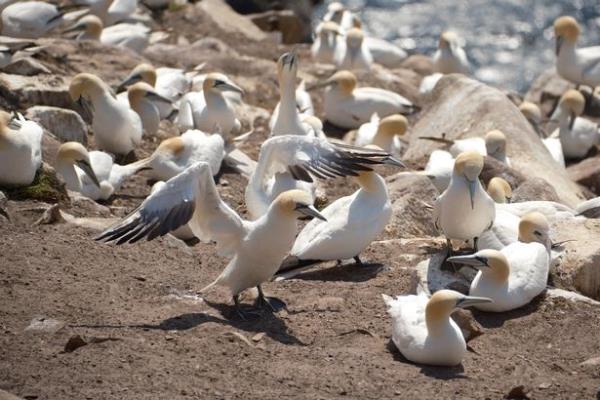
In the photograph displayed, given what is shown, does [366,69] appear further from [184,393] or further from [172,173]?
[184,393]

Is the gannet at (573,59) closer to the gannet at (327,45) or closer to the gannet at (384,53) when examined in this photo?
the gannet at (384,53)

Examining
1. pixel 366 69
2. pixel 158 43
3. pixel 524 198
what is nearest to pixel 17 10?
pixel 158 43

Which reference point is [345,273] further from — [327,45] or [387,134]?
[327,45]

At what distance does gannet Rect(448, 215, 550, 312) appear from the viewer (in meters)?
7.56

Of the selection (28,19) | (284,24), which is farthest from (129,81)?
(284,24)

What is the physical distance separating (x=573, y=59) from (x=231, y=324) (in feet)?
31.4

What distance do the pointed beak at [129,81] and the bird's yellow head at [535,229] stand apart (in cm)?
570

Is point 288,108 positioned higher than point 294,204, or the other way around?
point 294,204

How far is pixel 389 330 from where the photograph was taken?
7.42m

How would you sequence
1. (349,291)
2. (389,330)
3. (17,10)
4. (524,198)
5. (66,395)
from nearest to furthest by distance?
(66,395) → (389,330) → (349,291) → (524,198) → (17,10)

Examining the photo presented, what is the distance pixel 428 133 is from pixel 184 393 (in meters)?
7.30

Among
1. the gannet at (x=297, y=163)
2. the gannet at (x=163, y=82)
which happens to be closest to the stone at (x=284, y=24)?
the gannet at (x=163, y=82)

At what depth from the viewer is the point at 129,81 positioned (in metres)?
12.9

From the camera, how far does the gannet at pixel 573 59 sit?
15797 mm
